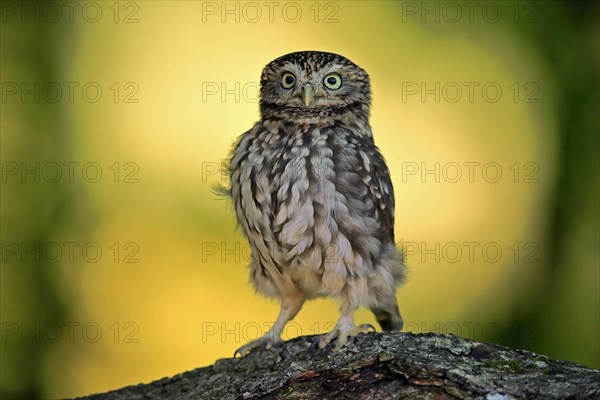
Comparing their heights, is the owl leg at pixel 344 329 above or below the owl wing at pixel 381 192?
below

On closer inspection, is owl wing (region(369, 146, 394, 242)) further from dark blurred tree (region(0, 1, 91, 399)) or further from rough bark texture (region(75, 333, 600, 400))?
dark blurred tree (region(0, 1, 91, 399))

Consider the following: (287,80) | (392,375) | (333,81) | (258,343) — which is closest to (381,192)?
(333,81)

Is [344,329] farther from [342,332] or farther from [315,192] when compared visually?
[315,192]

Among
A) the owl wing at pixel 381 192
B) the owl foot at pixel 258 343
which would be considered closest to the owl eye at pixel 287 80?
the owl wing at pixel 381 192

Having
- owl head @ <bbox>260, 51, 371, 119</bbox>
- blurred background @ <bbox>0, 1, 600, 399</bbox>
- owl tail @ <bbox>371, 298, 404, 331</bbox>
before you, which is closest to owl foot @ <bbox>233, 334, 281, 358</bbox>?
owl tail @ <bbox>371, 298, 404, 331</bbox>

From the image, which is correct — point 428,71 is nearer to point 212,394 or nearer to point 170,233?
point 170,233

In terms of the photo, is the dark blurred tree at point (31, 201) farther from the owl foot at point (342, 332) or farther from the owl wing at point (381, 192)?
the owl foot at point (342, 332)
